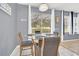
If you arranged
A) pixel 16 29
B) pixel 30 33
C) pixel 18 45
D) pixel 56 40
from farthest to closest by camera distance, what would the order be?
pixel 30 33 < pixel 18 45 < pixel 16 29 < pixel 56 40

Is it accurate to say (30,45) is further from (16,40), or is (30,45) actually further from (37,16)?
(37,16)

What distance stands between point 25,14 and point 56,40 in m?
1.00

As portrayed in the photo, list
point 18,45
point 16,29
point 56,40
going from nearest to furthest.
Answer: point 56,40, point 16,29, point 18,45

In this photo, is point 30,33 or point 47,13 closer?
point 47,13

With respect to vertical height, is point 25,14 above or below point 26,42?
above

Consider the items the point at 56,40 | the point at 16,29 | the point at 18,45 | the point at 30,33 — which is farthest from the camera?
the point at 30,33

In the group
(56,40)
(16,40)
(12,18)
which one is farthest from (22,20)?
(56,40)

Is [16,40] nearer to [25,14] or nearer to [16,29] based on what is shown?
[16,29]

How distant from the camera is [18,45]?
266 centimetres

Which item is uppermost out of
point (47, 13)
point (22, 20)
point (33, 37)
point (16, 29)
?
point (47, 13)

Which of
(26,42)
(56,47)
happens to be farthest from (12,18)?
(56,47)

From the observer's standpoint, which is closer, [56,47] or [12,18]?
[56,47]

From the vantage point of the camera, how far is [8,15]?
2.29 meters

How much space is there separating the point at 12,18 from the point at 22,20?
0.21 metres
